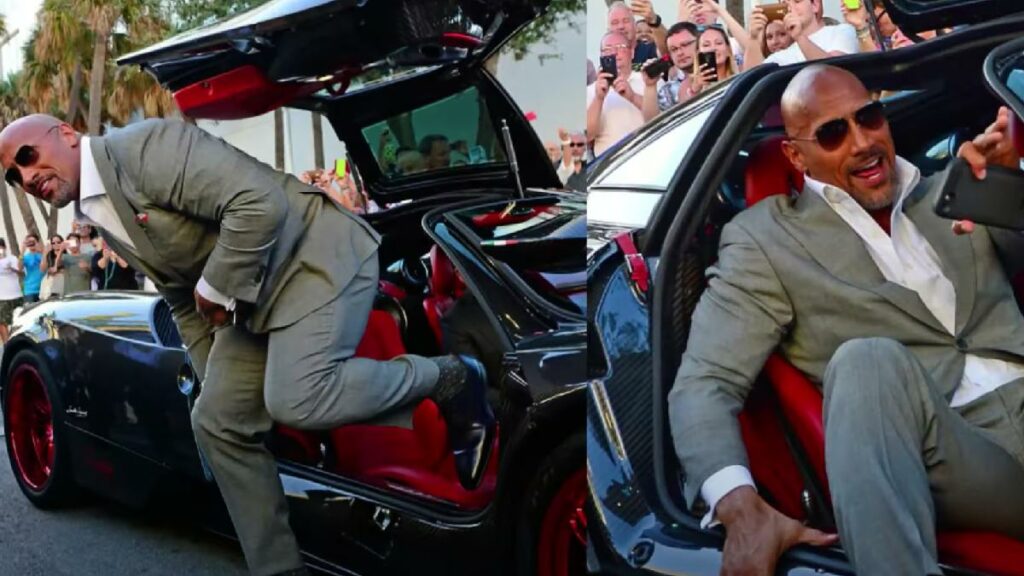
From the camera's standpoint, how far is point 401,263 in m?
4.53

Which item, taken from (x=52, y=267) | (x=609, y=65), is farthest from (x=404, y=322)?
(x=52, y=267)

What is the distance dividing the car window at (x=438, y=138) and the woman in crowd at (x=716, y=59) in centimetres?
245

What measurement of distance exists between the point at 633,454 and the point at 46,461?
4133 millimetres

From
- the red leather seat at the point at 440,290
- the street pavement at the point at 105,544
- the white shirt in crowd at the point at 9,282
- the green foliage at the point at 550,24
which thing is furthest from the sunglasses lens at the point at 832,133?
the white shirt in crowd at the point at 9,282

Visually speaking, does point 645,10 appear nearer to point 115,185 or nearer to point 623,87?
point 623,87

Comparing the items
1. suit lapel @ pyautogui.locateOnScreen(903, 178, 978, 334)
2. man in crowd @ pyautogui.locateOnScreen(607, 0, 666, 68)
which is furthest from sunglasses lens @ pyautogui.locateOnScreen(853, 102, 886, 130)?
man in crowd @ pyautogui.locateOnScreen(607, 0, 666, 68)

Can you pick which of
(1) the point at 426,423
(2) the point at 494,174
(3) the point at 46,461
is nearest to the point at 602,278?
(1) the point at 426,423

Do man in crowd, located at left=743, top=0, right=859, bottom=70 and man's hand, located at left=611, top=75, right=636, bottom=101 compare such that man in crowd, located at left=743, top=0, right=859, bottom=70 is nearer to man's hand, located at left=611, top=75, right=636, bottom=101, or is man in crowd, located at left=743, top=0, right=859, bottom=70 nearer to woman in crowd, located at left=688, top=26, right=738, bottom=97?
woman in crowd, located at left=688, top=26, right=738, bottom=97

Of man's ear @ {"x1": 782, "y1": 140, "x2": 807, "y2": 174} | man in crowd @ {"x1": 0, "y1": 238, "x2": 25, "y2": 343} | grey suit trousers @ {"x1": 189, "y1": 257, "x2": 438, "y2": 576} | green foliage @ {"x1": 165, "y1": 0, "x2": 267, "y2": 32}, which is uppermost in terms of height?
green foliage @ {"x1": 165, "y1": 0, "x2": 267, "y2": 32}

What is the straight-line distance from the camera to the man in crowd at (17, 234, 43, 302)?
47.3 feet

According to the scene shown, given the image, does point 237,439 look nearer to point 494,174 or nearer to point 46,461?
point 494,174

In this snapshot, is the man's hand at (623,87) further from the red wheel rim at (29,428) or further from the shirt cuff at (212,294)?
the red wheel rim at (29,428)

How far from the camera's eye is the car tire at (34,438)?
5195 mm

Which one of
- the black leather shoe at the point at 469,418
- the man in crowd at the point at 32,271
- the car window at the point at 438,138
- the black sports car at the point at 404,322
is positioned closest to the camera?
the black sports car at the point at 404,322
